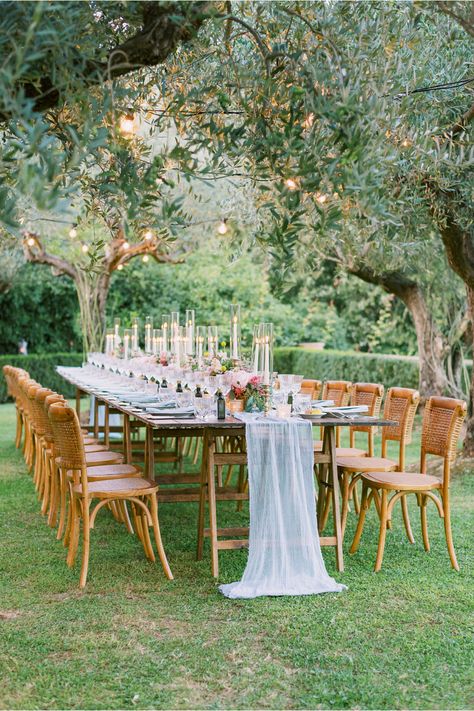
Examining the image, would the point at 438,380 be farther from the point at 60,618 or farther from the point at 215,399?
the point at 60,618

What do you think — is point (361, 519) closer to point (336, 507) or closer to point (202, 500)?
point (336, 507)

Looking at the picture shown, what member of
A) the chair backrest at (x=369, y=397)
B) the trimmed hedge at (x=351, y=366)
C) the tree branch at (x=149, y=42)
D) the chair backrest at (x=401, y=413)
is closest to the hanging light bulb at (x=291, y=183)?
the tree branch at (x=149, y=42)

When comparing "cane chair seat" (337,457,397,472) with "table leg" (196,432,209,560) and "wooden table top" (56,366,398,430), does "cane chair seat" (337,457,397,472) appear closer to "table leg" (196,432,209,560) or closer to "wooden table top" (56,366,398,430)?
"wooden table top" (56,366,398,430)

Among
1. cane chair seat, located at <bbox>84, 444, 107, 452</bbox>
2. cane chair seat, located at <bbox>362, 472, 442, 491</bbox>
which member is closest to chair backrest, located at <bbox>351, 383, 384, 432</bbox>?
cane chair seat, located at <bbox>362, 472, 442, 491</bbox>

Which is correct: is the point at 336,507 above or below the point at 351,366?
below

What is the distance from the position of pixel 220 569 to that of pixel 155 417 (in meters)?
1.07

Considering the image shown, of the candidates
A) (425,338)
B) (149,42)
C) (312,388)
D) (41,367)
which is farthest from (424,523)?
(41,367)

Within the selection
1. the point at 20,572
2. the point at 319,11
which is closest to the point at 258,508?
the point at 20,572

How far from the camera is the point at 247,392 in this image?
5602mm

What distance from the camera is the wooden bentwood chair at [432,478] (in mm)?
5406

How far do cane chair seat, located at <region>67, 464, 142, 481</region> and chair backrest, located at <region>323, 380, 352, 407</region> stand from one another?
2.27 metres

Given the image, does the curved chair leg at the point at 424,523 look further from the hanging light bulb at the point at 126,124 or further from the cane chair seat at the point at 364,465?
the hanging light bulb at the point at 126,124

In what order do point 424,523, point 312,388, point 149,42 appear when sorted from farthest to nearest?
point 312,388, point 424,523, point 149,42

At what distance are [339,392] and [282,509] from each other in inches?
105
